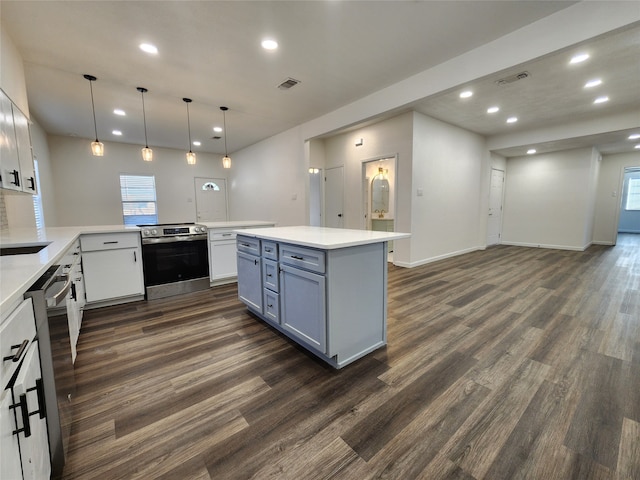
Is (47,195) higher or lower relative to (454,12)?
lower

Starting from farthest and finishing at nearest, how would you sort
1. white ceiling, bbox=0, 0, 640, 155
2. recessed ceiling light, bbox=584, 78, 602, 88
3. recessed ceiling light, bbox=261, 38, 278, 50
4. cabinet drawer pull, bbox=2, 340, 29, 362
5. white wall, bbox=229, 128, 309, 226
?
white wall, bbox=229, 128, 309, 226, recessed ceiling light, bbox=584, 78, 602, 88, recessed ceiling light, bbox=261, 38, 278, 50, white ceiling, bbox=0, 0, 640, 155, cabinet drawer pull, bbox=2, 340, 29, 362

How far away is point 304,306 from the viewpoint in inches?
83.4

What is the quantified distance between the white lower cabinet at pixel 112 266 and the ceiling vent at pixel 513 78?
16.5 feet

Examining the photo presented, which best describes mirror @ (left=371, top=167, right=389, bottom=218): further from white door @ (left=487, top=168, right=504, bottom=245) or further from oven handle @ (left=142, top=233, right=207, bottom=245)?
oven handle @ (left=142, top=233, right=207, bottom=245)

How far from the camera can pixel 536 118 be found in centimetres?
520

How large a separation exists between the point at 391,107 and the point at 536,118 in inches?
142

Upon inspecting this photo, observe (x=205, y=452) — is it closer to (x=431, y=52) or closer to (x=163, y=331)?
(x=163, y=331)

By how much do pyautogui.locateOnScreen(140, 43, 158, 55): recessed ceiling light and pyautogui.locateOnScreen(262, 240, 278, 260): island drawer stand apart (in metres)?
2.24

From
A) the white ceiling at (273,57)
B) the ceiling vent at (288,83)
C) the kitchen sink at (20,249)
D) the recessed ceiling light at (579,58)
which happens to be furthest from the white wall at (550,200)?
the kitchen sink at (20,249)

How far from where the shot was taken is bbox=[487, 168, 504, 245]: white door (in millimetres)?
7160

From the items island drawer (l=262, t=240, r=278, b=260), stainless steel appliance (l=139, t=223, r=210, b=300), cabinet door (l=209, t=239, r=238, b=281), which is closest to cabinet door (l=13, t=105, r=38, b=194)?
stainless steel appliance (l=139, t=223, r=210, b=300)

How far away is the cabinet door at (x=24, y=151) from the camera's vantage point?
243 cm

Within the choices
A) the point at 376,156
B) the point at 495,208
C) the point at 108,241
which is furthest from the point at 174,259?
the point at 495,208

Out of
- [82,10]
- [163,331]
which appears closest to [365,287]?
[163,331]
